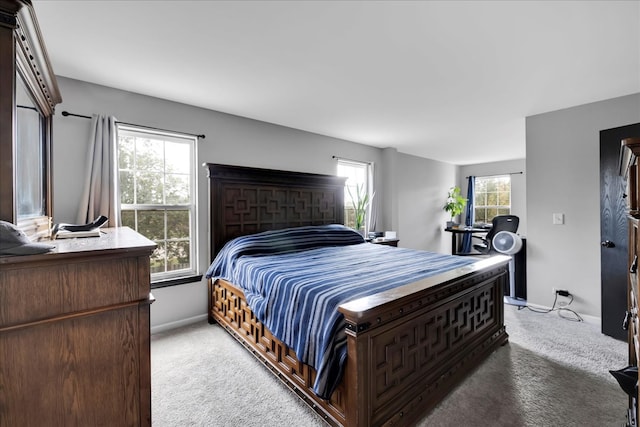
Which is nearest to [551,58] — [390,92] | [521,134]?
[390,92]

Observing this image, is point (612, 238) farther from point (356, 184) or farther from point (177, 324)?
point (177, 324)

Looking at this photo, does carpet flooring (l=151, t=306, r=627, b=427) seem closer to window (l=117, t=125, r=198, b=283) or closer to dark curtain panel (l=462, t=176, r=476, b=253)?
window (l=117, t=125, r=198, b=283)

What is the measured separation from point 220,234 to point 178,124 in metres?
1.24

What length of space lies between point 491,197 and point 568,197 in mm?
4039

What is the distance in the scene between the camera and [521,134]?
418 cm

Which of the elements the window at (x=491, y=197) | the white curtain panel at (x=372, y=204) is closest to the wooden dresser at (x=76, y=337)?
the white curtain panel at (x=372, y=204)

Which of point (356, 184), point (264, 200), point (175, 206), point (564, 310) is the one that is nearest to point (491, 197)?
point (356, 184)

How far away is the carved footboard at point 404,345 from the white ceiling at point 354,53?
1585mm

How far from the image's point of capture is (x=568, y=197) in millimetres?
3141

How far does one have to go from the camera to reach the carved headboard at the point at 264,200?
3033mm

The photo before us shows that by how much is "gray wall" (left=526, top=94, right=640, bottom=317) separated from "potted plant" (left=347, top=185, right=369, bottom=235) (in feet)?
7.35

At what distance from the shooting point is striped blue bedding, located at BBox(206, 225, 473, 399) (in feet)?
4.79

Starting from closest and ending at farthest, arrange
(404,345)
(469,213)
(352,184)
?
(404,345) < (352,184) < (469,213)

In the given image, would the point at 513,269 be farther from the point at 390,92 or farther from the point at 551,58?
the point at 390,92
